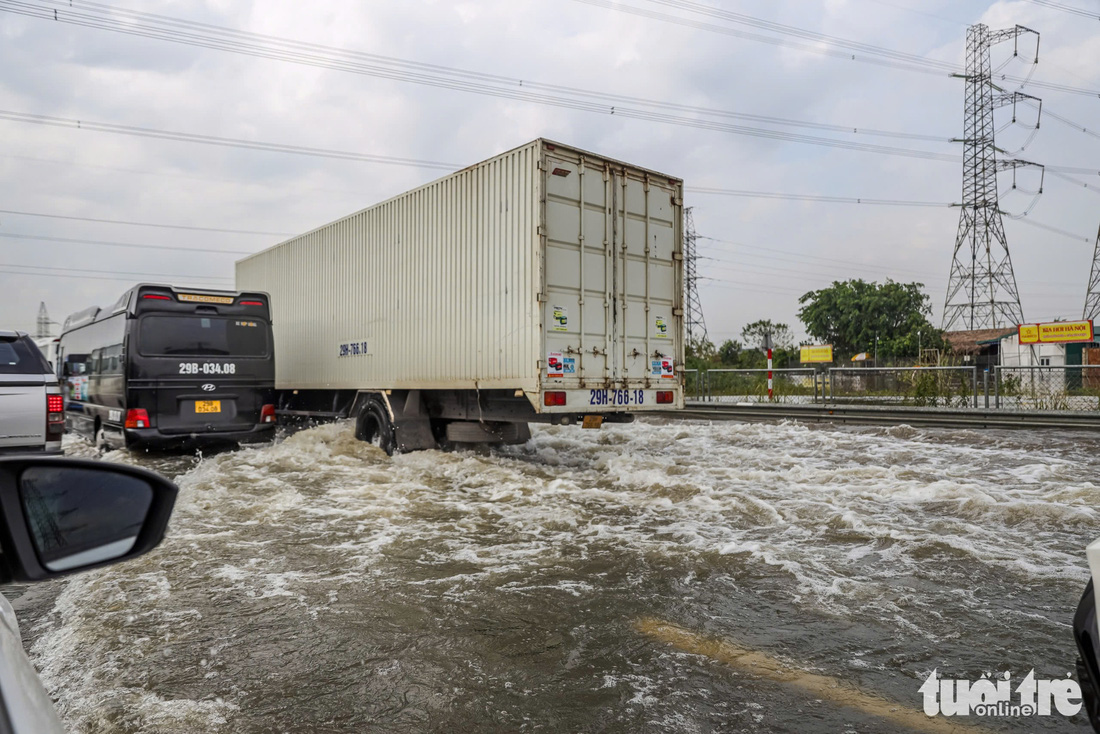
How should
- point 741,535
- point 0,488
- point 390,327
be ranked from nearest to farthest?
1. point 0,488
2. point 741,535
3. point 390,327

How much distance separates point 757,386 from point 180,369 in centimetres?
1774

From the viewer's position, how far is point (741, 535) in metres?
6.12

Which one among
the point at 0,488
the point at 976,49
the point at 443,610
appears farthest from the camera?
the point at 976,49

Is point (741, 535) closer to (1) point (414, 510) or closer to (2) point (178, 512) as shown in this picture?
(1) point (414, 510)

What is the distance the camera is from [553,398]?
877cm

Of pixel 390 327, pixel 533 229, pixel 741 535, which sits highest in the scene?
pixel 533 229

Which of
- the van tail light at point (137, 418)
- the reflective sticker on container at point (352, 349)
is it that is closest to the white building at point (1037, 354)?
the reflective sticker on container at point (352, 349)

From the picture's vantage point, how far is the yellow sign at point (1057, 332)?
30.3 metres

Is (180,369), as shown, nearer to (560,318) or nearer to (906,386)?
(560,318)

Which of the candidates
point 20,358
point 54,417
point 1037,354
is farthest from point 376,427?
point 1037,354

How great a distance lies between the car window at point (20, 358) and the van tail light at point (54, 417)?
0.96ft

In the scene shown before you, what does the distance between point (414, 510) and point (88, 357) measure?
8.39 metres

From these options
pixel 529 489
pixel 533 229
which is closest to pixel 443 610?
pixel 529 489

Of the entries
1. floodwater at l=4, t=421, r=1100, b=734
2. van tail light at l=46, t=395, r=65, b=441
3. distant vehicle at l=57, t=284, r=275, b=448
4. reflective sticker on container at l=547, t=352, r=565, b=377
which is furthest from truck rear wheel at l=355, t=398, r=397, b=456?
van tail light at l=46, t=395, r=65, b=441
